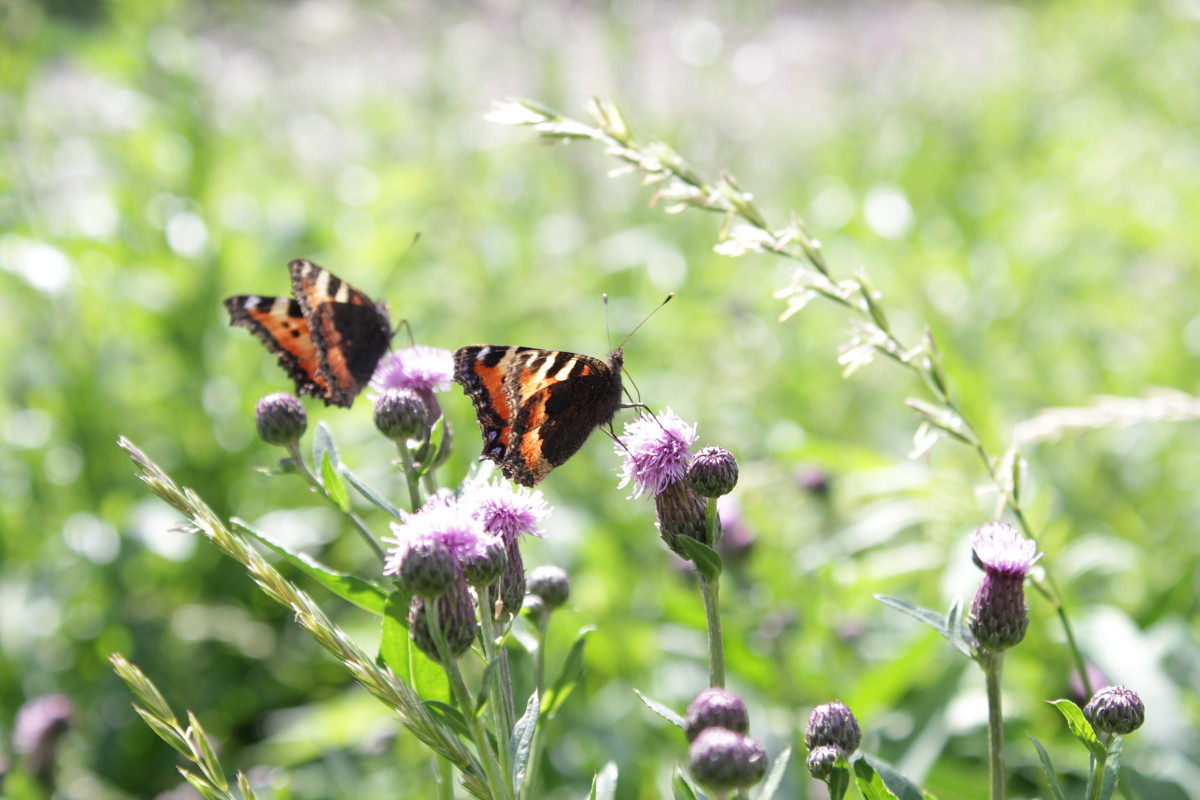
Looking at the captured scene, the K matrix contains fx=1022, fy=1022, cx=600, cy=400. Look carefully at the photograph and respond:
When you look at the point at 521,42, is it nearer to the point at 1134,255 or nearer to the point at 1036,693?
the point at 1134,255

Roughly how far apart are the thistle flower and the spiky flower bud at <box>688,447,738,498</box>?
380mm

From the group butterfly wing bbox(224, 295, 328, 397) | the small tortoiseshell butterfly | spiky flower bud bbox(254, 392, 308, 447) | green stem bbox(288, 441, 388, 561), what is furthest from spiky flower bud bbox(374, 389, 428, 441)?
butterfly wing bbox(224, 295, 328, 397)

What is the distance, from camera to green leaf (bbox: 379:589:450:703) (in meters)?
1.51

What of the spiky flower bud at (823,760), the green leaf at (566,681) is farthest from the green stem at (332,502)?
the spiky flower bud at (823,760)

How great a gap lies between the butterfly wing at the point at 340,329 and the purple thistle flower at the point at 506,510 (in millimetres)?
1149

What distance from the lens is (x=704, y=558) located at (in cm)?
151

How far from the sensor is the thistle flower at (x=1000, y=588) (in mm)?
1464

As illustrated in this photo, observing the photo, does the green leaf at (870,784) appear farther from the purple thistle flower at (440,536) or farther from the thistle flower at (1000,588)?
the purple thistle flower at (440,536)

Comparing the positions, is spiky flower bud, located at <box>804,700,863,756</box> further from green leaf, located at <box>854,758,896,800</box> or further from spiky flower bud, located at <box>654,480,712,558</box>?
spiky flower bud, located at <box>654,480,712,558</box>

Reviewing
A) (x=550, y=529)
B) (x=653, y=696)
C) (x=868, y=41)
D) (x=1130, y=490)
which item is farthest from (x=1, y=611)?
(x=868, y=41)

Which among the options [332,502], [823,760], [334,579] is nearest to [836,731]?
[823,760]

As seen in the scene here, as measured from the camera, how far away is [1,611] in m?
4.20

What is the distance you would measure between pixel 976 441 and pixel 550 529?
2.50 metres

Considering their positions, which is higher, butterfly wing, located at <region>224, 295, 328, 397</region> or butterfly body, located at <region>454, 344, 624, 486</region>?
butterfly body, located at <region>454, 344, 624, 486</region>
